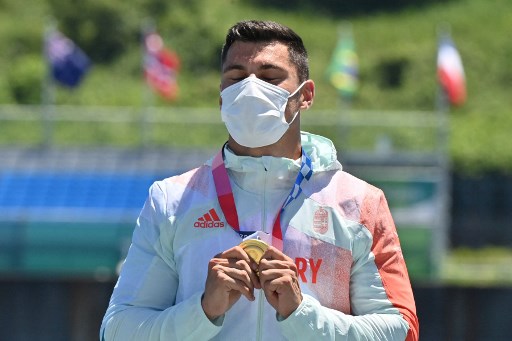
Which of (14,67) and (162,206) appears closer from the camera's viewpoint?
(162,206)

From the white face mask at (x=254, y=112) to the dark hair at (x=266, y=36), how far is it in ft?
0.37

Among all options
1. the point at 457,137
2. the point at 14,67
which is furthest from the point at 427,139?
the point at 14,67

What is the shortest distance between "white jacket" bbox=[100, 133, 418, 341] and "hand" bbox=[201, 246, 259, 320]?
0.10m

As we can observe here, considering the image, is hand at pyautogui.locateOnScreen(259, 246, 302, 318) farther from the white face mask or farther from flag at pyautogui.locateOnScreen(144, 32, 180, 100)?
flag at pyautogui.locateOnScreen(144, 32, 180, 100)

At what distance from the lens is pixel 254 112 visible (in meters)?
3.49

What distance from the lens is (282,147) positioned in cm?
361

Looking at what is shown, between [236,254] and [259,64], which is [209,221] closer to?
[236,254]

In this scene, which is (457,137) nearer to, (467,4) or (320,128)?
(320,128)

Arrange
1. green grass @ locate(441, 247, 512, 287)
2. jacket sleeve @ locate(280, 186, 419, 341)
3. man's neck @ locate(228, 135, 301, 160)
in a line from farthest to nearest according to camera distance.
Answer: green grass @ locate(441, 247, 512, 287) < man's neck @ locate(228, 135, 301, 160) < jacket sleeve @ locate(280, 186, 419, 341)

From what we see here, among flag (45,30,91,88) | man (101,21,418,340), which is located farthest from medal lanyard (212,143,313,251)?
flag (45,30,91,88)

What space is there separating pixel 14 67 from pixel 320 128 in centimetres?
1304

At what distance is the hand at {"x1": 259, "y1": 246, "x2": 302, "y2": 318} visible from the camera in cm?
331

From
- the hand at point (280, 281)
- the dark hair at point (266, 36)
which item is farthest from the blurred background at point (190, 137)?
the hand at point (280, 281)

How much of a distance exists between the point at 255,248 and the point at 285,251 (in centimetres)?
17
